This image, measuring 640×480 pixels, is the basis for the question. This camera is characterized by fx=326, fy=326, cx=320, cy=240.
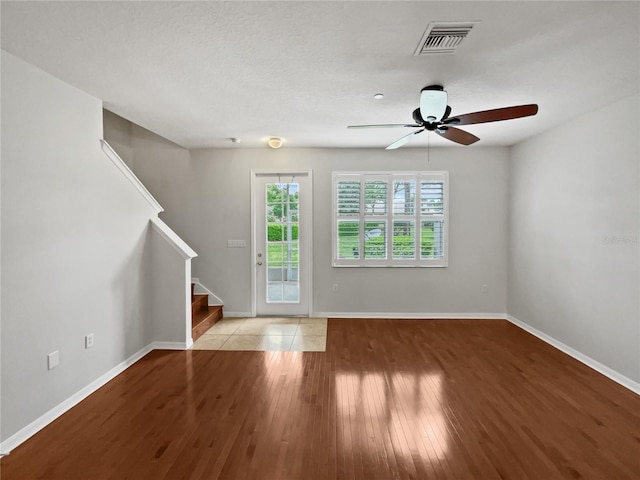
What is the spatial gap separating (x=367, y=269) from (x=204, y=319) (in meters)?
2.45

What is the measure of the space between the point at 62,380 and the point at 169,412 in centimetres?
88

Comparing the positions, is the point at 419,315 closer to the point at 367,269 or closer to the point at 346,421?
the point at 367,269

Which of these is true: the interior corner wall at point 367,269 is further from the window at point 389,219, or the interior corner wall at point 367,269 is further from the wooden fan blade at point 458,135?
the wooden fan blade at point 458,135

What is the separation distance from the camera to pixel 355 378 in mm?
3076

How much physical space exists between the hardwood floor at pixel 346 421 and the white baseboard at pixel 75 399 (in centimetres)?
6

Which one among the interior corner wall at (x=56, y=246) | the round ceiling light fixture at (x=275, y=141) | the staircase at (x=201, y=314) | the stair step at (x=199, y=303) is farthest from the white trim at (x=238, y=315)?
the round ceiling light fixture at (x=275, y=141)

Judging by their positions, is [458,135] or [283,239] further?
[283,239]

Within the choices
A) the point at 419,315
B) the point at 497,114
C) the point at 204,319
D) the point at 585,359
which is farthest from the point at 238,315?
the point at 585,359

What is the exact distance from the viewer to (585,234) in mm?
3479

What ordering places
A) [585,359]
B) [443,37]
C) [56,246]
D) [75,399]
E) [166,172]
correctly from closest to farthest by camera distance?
[443,37] → [56,246] → [75,399] → [585,359] → [166,172]

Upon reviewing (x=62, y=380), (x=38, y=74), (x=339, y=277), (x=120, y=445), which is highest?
(x=38, y=74)

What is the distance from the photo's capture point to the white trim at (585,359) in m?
2.93

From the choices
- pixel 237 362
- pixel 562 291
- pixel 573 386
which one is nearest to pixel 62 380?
pixel 237 362

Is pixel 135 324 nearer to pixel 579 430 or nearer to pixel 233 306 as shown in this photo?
pixel 233 306
